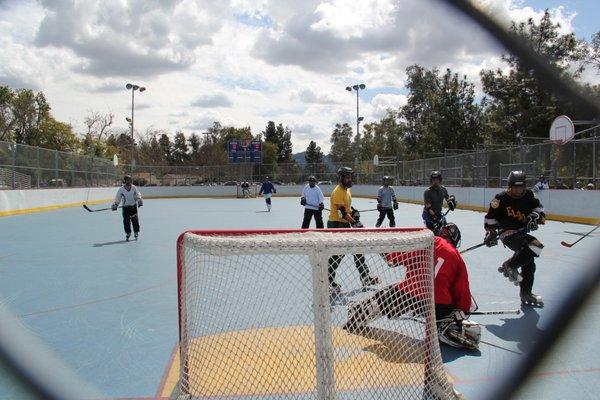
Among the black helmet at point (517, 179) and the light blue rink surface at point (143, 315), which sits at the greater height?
the black helmet at point (517, 179)

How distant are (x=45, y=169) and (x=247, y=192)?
1733cm

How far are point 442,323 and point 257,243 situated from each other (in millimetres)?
2070

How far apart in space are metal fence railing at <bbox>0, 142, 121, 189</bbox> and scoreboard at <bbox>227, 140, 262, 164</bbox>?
10388mm

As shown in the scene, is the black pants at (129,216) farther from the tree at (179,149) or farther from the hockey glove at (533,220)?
the tree at (179,149)

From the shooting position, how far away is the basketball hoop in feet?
46.6

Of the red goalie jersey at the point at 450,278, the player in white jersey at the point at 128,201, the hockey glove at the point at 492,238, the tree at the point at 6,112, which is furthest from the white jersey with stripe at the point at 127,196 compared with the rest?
the tree at the point at 6,112

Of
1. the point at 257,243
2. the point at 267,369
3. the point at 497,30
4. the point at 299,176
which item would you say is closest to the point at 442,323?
the point at 267,369

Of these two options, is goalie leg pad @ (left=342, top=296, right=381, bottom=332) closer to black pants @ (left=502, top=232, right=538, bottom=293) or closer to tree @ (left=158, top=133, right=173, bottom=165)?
black pants @ (left=502, top=232, right=538, bottom=293)

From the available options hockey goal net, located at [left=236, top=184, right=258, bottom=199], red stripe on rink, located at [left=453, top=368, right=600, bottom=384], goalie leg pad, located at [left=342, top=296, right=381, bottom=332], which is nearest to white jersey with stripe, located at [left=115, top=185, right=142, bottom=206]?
goalie leg pad, located at [left=342, top=296, right=381, bottom=332]

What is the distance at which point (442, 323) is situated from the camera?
166 inches

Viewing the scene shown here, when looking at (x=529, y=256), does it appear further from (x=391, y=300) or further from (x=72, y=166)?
(x=72, y=166)

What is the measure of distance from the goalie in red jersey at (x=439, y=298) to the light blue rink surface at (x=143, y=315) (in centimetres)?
20

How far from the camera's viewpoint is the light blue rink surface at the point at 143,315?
3.68m

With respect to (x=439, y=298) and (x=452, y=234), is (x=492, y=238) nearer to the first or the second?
(x=452, y=234)
